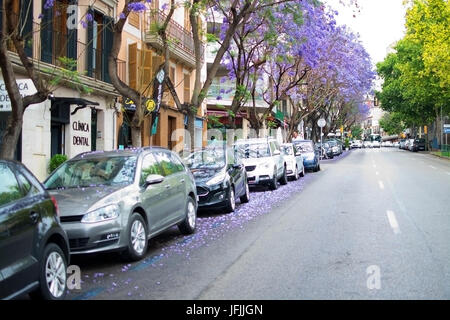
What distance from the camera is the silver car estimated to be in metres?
6.73

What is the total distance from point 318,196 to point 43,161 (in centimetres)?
812

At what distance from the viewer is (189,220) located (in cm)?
955

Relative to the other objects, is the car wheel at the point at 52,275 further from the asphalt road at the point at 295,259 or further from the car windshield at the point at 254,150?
the car windshield at the point at 254,150

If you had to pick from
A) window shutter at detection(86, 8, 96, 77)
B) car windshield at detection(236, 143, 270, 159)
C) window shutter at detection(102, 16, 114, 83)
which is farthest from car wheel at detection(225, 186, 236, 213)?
window shutter at detection(102, 16, 114, 83)

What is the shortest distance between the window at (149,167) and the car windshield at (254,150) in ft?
30.7

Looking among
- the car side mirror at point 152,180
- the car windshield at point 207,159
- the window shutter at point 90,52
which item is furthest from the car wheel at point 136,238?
the window shutter at point 90,52

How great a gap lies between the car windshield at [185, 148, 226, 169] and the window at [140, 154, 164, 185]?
4245mm

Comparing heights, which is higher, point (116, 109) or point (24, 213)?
point (116, 109)

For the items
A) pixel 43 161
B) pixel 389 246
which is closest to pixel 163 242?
pixel 389 246

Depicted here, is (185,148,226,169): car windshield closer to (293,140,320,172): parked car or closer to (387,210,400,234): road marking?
(387,210,400,234): road marking
